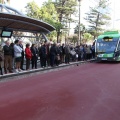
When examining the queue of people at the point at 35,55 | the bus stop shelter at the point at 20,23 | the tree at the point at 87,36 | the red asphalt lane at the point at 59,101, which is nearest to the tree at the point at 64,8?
the tree at the point at 87,36

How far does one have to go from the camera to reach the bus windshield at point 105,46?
27438 millimetres

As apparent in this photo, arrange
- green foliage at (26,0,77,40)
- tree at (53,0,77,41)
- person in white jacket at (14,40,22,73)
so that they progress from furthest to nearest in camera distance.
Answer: tree at (53,0,77,41) → green foliage at (26,0,77,40) → person in white jacket at (14,40,22,73)

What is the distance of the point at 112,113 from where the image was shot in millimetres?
8141

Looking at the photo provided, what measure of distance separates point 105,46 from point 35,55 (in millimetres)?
11070

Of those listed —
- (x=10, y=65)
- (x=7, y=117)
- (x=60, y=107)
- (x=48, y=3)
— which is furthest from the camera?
(x=48, y=3)

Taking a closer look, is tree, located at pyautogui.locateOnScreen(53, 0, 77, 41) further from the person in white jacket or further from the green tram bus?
the person in white jacket

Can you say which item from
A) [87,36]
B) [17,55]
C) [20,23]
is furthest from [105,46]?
[87,36]

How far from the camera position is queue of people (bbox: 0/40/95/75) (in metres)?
15.8

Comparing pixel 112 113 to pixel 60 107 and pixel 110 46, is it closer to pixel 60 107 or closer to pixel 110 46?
pixel 60 107

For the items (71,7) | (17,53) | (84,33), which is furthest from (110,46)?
(84,33)

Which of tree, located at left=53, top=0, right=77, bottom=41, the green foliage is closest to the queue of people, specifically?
the green foliage

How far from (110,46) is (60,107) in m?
19.6

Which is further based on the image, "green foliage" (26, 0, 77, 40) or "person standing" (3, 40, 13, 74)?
"green foliage" (26, 0, 77, 40)

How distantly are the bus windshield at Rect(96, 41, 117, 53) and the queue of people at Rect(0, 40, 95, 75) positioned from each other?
4.25 feet
